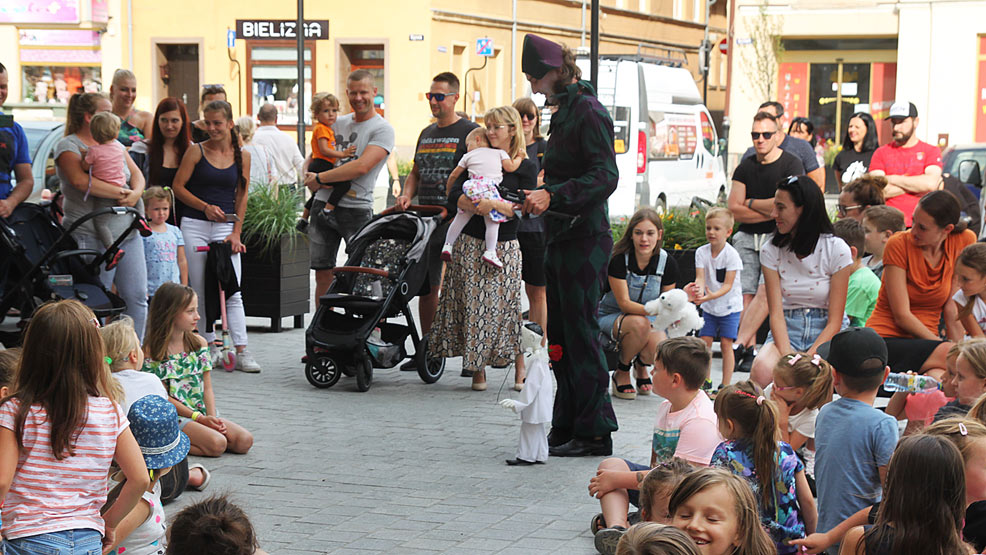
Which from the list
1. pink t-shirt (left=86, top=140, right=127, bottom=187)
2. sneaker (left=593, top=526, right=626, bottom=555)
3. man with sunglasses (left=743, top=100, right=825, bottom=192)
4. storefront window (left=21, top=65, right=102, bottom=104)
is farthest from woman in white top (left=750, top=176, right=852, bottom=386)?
storefront window (left=21, top=65, right=102, bottom=104)

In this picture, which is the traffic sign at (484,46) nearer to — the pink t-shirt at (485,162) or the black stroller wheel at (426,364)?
the black stroller wheel at (426,364)

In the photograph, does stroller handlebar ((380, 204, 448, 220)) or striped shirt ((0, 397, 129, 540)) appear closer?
striped shirt ((0, 397, 129, 540))

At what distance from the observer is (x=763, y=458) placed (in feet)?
15.2

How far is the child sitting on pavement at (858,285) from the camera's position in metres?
7.70

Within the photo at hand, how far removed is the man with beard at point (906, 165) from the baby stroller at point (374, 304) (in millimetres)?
4205

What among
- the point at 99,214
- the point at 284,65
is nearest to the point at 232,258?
the point at 99,214

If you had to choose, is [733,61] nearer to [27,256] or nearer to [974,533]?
[27,256]

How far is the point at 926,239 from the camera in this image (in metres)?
6.92

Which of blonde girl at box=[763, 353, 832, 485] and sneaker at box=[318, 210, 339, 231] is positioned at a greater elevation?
sneaker at box=[318, 210, 339, 231]

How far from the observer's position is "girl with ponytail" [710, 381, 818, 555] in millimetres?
4637

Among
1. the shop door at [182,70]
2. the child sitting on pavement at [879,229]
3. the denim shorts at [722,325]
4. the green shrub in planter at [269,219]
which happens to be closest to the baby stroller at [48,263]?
the green shrub in planter at [269,219]

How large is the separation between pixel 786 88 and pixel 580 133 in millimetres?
30014

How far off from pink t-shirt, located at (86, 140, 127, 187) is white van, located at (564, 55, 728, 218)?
9.90 meters

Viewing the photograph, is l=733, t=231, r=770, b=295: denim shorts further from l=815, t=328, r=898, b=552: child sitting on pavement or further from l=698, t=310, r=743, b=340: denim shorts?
l=815, t=328, r=898, b=552: child sitting on pavement
